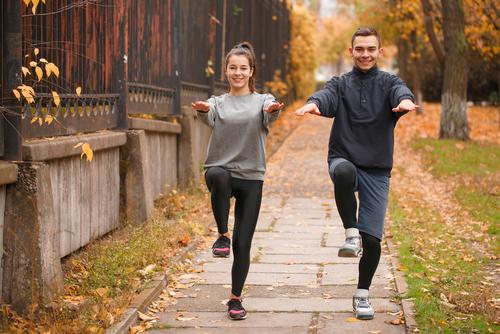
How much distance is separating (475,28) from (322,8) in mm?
83121

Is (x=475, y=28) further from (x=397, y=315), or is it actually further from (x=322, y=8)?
(x=322, y=8)

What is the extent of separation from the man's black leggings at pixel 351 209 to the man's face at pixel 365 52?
2.19 feet

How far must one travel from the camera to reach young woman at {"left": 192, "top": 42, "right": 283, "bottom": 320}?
19.4 ft

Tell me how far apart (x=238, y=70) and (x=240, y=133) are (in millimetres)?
418

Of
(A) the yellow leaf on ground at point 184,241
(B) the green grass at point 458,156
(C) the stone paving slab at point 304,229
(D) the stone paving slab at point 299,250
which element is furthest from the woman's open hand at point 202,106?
(B) the green grass at point 458,156


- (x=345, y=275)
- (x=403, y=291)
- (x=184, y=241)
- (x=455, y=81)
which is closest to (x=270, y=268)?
(x=345, y=275)

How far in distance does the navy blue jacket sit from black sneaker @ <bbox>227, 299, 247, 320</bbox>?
122 centimetres

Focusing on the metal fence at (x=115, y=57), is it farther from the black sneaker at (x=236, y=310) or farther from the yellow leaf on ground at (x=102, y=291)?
the black sneaker at (x=236, y=310)

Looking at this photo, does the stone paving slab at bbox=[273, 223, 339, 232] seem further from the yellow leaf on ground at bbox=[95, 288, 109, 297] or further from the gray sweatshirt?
the gray sweatshirt

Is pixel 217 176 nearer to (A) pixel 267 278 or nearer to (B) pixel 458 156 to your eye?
(A) pixel 267 278

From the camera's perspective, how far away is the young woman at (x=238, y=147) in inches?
233

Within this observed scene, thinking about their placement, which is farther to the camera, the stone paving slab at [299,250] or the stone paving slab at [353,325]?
the stone paving slab at [299,250]

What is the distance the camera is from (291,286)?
23.7ft

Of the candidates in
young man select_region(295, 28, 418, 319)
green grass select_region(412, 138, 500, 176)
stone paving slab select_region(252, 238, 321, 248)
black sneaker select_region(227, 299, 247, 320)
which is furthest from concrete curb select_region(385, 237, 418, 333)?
green grass select_region(412, 138, 500, 176)
